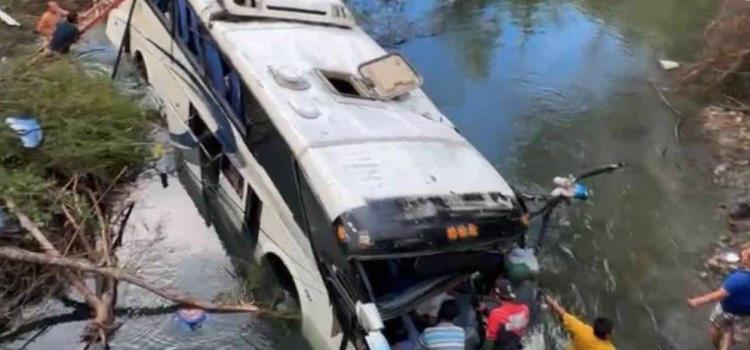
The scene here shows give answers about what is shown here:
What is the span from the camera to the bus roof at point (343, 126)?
7.18 m

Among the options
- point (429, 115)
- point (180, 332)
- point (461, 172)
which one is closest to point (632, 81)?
point (429, 115)

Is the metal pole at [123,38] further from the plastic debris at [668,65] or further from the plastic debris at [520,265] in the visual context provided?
the plastic debris at [668,65]

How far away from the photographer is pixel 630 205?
10516mm

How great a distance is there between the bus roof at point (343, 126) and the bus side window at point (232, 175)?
35.4 inches

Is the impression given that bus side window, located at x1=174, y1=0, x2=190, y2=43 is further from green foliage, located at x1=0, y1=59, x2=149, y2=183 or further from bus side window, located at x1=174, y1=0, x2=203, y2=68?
green foliage, located at x1=0, y1=59, x2=149, y2=183

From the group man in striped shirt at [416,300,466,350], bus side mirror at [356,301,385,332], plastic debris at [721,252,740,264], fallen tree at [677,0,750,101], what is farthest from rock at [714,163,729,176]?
bus side mirror at [356,301,385,332]

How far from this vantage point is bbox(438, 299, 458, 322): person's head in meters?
6.96

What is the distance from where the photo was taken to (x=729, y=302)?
7684 mm

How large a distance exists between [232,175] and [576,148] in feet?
15.5

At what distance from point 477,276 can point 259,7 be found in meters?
3.62

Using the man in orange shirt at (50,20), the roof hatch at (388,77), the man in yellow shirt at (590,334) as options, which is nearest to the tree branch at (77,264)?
the roof hatch at (388,77)

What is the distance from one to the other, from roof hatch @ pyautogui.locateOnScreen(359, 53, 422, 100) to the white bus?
12 mm

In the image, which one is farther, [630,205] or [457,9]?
[457,9]

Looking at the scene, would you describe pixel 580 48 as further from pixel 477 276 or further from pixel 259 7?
pixel 477 276
